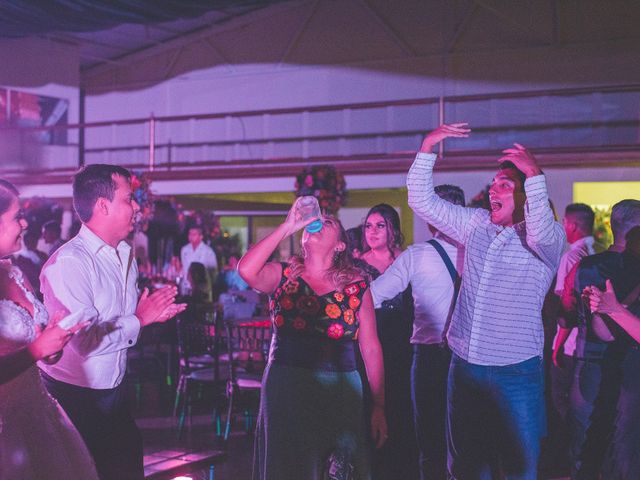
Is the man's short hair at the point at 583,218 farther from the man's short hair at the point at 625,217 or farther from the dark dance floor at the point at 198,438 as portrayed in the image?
the man's short hair at the point at 625,217

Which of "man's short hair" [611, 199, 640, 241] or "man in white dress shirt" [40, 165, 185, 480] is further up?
"man's short hair" [611, 199, 640, 241]

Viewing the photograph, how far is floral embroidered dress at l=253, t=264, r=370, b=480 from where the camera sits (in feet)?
9.29

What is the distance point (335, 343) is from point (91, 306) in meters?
0.89

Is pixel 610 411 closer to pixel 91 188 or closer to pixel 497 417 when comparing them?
pixel 497 417

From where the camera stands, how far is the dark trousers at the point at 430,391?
150 inches

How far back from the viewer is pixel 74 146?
658 inches

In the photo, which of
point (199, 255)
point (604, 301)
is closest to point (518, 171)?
point (604, 301)

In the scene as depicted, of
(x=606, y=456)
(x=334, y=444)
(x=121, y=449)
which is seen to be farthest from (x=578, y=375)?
(x=121, y=449)

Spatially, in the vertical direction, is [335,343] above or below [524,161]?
below

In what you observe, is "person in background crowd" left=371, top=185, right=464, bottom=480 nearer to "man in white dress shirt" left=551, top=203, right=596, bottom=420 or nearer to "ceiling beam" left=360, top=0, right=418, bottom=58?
"man in white dress shirt" left=551, top=203, right=596, bottom=420

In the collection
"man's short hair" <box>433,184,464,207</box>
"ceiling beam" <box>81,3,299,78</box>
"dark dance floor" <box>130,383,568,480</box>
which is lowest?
"dark dance floor" <box>130,383,568,480</box>

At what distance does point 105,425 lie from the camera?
9.12 feet

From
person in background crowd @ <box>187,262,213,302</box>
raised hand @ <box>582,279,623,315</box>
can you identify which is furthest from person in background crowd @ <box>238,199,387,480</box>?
person in background crowd @ <box>187,262,213,302</box>

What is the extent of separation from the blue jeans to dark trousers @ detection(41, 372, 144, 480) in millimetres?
1277
